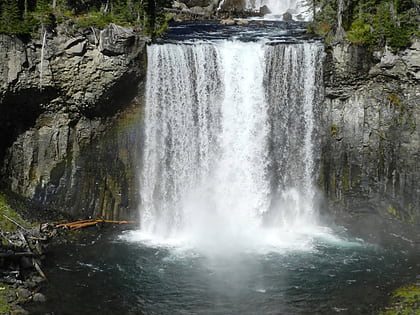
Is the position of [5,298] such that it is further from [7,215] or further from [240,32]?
[240,32]

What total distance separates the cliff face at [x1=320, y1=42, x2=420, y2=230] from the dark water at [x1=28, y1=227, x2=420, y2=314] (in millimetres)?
4087

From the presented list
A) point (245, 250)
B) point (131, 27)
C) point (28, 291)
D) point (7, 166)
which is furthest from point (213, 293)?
point (131, 27)

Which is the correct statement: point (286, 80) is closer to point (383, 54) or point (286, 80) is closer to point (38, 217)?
point (383, 54)

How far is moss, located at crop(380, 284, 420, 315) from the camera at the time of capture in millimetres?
18656

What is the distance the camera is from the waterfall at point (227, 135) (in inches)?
1102

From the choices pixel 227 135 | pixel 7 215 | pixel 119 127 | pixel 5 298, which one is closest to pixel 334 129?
pixel 227 135

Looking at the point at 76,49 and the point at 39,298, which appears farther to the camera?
the point at 76,49

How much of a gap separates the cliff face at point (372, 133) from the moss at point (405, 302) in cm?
843

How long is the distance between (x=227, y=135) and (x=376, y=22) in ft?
35.5

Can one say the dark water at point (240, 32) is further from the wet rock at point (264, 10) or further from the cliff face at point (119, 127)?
the wet rock at point (264, 10)

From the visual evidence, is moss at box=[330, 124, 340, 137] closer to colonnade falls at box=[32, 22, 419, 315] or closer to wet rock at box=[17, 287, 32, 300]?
colonnade falls at box=[32, 22, 419, 315]

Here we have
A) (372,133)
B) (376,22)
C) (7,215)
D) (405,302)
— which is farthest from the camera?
(372,133)

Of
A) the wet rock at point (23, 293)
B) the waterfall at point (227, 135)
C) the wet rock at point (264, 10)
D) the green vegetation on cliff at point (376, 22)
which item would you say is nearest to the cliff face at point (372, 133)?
the green vegetation on cliff at point (376, 22)

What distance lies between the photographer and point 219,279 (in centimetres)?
2194
